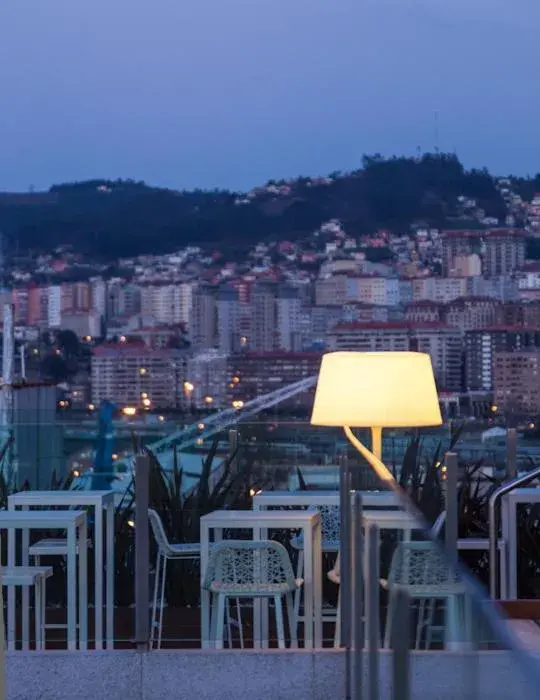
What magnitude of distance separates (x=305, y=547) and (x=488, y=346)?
37.4 ft

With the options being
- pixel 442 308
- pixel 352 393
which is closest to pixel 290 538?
pixel 352 393

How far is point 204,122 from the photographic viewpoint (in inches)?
627

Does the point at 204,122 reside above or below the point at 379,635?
above

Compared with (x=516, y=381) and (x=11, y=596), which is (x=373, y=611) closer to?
(x=11, y=596)

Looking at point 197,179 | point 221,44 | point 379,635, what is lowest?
point 379,635

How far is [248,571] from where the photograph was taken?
349cm

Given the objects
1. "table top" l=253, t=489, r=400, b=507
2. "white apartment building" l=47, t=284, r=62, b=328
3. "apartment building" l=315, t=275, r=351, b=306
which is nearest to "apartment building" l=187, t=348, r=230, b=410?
"apartment building" l=315, t=275, r=351, b=306

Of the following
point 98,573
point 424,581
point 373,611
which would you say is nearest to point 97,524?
point 98,573

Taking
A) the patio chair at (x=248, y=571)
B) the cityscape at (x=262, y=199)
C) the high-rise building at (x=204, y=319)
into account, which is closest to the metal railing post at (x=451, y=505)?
the patio chair at (x=248, y=571)

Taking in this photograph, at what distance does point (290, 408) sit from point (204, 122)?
4848mm

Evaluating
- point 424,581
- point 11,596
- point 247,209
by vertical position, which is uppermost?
point 247,209

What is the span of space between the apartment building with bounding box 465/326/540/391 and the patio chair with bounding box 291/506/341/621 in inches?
390

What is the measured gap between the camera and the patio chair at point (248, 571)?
3455 mm

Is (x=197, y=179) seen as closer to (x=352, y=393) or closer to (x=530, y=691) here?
(x=352, y=393)
